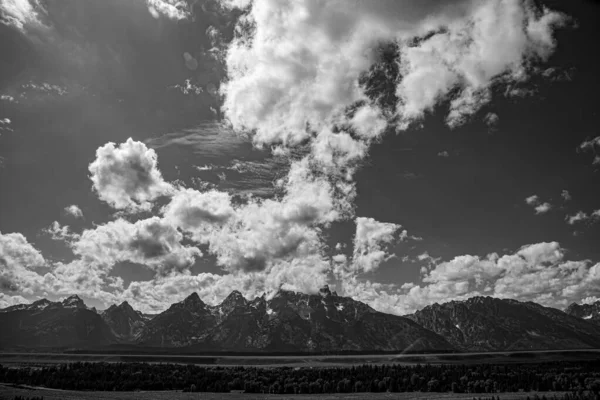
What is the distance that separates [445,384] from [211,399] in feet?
318

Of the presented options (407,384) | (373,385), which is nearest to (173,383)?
(373,385)

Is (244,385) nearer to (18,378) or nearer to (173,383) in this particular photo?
(173,383)

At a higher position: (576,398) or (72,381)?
(576,398)

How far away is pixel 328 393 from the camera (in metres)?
147

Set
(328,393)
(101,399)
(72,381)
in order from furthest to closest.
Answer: (72,381) → (328,393) → (101,399)

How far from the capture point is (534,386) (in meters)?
156

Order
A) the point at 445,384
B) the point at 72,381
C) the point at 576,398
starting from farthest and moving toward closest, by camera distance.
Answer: the point at 72,381 < the point at 445,384 < the point at 576,398

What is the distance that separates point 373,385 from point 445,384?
96.7 ft

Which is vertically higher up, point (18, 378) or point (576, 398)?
point (576, 398)

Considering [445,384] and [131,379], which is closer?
[445,384]

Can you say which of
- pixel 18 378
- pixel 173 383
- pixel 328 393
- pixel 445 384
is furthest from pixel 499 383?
pixel 18 378

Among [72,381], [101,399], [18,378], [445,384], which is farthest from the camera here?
[18,378]

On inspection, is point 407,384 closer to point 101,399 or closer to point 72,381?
point 101,399

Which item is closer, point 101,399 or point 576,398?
point 576,398
